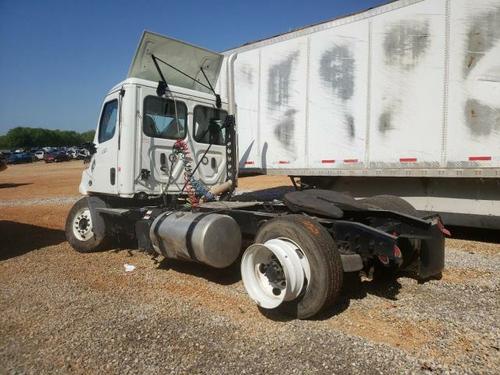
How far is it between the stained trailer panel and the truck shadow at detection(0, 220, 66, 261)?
4.11 metres

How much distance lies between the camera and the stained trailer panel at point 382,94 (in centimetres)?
592

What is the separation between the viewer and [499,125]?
5.73m

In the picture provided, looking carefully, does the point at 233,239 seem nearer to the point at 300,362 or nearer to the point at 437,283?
the point at 300,362

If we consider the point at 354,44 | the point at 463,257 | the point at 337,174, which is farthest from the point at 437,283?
the point at 354,44

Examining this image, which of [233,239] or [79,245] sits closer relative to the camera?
[233,239]

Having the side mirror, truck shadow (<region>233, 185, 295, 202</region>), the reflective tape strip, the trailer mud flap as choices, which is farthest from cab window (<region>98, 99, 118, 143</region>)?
the reflective tape strip

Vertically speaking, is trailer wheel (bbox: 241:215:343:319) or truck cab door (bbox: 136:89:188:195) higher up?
truck cab door (bbox: 136:89:188:195)

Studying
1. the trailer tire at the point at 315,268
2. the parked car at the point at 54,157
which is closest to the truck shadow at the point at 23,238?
the trailer tire at the point at 315,268

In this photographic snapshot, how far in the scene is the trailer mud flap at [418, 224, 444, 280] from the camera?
4062 millimetres

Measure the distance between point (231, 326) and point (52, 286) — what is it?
2471 millimetres

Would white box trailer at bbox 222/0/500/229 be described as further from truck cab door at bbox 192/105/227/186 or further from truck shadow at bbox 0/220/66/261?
truck shadow at bbox 0/220/66/261

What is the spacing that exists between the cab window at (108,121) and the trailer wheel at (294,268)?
3368 mm

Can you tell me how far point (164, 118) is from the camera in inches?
243

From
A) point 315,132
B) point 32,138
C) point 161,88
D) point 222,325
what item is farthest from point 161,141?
point 32,138
